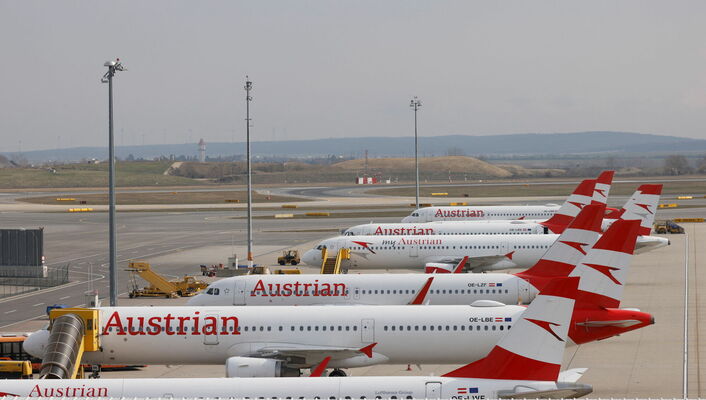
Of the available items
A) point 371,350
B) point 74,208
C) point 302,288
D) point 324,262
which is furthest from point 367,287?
point 74,208

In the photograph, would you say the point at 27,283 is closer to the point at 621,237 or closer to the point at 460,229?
the point at 460,229

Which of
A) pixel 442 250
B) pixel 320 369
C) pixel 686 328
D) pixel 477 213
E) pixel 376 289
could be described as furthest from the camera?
pixel 477 213

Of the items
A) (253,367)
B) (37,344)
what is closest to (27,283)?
(37,344)

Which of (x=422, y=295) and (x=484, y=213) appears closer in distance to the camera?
(x=422, y=295)

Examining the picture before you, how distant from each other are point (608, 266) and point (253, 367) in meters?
12.7

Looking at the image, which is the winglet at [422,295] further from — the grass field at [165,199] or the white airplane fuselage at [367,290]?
the grass field at [165,199]

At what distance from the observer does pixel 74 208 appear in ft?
532

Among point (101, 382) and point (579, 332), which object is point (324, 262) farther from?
point (101, 382)

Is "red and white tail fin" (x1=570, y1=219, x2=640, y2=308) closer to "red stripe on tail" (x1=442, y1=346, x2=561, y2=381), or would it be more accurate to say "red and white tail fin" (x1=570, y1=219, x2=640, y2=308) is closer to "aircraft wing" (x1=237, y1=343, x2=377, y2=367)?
"aircraft wing" (x1=237, y1=343, x2=377, y2=367)

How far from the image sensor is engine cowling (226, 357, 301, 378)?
33.3 m

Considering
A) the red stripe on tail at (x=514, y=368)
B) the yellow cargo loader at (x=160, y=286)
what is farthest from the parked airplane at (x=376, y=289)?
the yellow cargo loader at (x=160, y=286)

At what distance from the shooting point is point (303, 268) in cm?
8150

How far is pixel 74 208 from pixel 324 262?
10925 cm

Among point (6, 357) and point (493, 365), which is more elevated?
point (493, 365)
